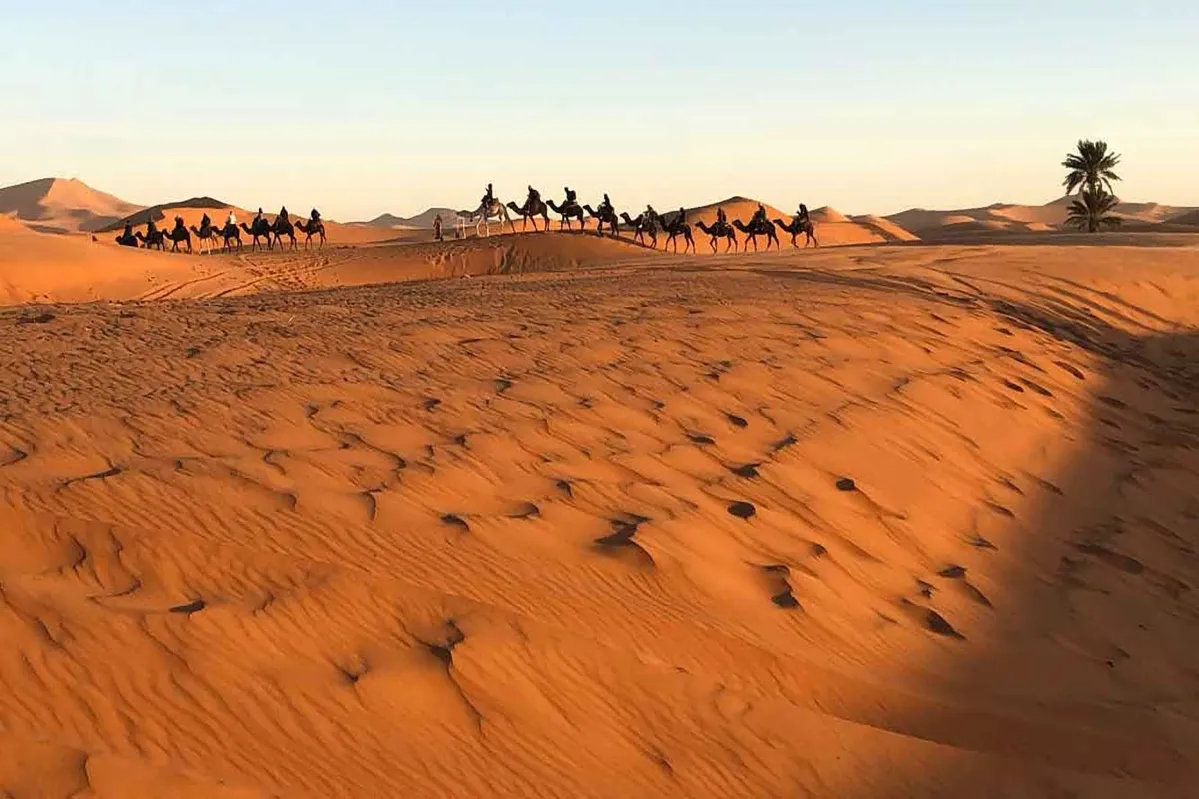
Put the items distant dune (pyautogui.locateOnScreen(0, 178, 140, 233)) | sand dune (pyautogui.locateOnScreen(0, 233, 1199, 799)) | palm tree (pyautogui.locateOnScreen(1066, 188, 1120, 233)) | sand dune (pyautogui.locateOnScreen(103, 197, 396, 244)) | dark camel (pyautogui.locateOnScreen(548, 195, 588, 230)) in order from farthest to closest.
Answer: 1. distant dune (pyautogui.locateOnScreen(0, 178, 140, 233))
2. sand dune (pyautogui.locateOnScreen(103, 197, 396, 244))
3. palm tree (pyautogui.locateOnScreen(1066, 188, 1120, 233))
4. dark camel (pyautogui.locateOnScreen(548, 195, 588, 230))
5. sand dune (pyautogui.locateOnScreen(0, 233, 1199, 799))

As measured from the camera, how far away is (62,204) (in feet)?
380

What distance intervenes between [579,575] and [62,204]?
418ft

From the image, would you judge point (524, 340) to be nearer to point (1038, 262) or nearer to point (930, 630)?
point (930, 630)

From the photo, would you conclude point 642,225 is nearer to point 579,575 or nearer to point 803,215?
point 803,215

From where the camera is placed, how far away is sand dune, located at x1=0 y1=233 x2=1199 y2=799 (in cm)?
304

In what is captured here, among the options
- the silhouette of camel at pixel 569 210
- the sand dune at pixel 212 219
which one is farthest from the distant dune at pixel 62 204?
the silhouette of camel at pixel 569 210

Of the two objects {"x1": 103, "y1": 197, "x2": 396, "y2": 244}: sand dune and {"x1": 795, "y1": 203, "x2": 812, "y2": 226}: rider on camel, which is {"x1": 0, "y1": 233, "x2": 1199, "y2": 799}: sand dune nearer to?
{"x1": 795, "y1": 203, "x2": 812, "y2": 226}: rider on camel

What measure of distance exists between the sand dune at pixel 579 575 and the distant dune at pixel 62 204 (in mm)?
101666

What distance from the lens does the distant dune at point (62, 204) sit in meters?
104

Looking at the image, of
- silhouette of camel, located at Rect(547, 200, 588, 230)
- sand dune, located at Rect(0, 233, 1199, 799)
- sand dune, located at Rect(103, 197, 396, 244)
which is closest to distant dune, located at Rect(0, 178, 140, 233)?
sand dune, located at Rect(103, 197, 396, 244)

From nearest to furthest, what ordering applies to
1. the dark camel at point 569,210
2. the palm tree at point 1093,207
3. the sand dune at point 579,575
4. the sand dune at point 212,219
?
the sand dune at point 579,575
the dark camel at point 569,210
the palm tree at point 1093,207
the sand dune at point 212,219

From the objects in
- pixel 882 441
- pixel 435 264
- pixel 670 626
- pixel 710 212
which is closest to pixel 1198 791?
pixel 670 626

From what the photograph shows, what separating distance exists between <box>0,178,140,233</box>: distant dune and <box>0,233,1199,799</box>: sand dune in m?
102

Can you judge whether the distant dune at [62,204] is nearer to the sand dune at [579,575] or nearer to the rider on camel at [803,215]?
the rider on camel at [803,215]
